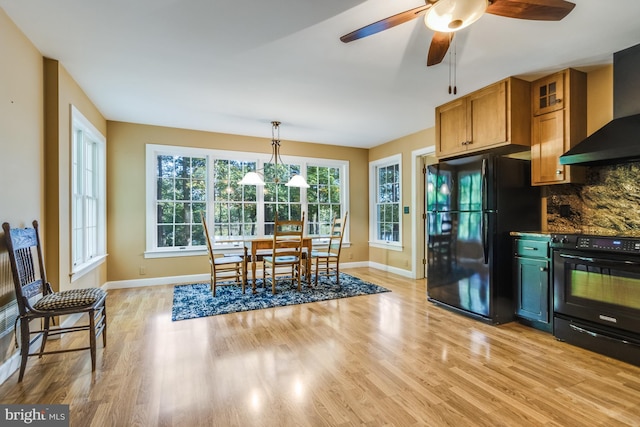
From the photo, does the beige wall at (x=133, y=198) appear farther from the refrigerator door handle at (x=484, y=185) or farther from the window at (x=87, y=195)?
the refrigerator door handle at (x=484, y=185)

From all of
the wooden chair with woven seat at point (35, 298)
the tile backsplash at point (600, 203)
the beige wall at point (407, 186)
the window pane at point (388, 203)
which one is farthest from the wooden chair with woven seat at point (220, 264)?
the tile backsplash at point (600, 203)

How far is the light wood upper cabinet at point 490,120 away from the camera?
3.22 metres

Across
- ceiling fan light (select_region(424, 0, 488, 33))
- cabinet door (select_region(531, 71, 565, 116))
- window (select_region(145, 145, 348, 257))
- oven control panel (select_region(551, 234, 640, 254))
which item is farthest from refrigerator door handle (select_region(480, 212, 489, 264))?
window (select_region(145, 145, 348, 257))

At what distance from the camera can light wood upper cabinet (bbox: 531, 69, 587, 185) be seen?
300cm

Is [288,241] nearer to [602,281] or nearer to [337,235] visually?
[337,235]

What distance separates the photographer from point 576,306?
8.80ft

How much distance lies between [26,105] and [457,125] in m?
4.34

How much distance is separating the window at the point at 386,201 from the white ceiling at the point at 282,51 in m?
1.98

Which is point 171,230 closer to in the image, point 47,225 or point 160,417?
point 47,225

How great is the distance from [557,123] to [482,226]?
1.25m

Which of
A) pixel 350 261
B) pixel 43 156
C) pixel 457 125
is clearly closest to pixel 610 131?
pixel 457 125

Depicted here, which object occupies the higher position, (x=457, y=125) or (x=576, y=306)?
(x=457, y=125)

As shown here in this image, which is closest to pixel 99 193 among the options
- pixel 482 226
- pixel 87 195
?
pixel 87 195

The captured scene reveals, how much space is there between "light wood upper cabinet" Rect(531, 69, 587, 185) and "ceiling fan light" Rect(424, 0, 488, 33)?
206 centimetres
